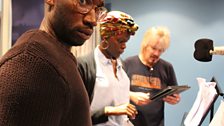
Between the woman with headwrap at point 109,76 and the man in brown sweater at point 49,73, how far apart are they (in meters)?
0.78

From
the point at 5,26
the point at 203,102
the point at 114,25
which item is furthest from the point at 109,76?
the point at 5,26

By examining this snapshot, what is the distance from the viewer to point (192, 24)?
383 centimetres

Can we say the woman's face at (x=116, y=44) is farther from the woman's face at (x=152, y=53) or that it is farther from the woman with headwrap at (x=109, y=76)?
the woman's face at (x=152, y=53)

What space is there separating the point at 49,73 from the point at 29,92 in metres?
0.05

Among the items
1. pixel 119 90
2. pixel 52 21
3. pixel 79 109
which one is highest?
pixel 52 21

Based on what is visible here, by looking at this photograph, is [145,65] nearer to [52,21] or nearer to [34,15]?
[34,15]

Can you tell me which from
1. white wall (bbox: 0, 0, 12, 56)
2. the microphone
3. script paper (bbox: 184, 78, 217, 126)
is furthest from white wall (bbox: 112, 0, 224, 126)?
the microphone

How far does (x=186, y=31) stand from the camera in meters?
3.85

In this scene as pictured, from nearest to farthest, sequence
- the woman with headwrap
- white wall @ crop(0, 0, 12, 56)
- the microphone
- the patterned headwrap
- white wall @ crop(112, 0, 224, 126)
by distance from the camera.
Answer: the microphone → the woman with headwrap → the patterned headwrap → white wall @ crop(0, 0, 12, 56) → white wall @ crop(112, 0, 224, 126)

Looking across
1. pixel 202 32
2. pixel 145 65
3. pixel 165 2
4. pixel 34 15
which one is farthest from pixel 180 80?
pixel 34 15

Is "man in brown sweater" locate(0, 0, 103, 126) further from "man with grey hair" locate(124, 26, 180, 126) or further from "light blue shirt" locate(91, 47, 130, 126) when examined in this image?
"man with grey hair" locate(124, 26, 180, 126)

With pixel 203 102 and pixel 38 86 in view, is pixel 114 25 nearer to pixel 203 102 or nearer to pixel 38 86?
pixel 203 102

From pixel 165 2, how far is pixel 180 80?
0.95 m

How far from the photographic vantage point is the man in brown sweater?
1.74 feet
